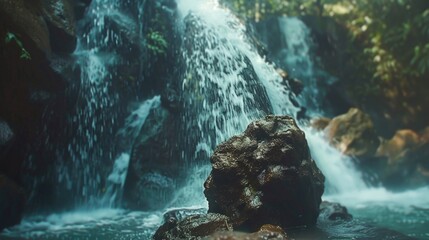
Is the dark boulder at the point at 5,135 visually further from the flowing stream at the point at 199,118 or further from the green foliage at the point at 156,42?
the green foliage at the point at 156,42

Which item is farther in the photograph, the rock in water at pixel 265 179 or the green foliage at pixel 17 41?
the green foliage at pixel 17 41

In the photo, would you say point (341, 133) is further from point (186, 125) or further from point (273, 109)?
point (186, 125)

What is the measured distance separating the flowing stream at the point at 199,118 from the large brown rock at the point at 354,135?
33cm

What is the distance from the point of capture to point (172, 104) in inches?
437

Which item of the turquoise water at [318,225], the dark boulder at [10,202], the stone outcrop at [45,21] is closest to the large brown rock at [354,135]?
the turquoise water at [318,225]

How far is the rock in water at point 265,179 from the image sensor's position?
6.41 m

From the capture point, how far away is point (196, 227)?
18.9 feet

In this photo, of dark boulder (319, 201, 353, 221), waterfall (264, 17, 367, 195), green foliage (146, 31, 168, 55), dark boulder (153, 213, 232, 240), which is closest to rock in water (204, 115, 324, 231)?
dark boulder (153, 213, 232, 240)

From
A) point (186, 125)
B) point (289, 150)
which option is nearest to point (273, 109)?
point (186, 125)

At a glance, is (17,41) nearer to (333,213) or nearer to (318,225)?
(318,225)

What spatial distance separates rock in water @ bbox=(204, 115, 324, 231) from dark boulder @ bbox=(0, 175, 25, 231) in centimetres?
410

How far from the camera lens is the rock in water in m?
6.41

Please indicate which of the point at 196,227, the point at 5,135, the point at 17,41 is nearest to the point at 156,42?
the point at 17,41

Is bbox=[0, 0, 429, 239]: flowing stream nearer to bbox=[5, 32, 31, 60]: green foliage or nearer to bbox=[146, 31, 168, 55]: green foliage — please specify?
bbox=[146, 31, 168, 55]: green foliage
